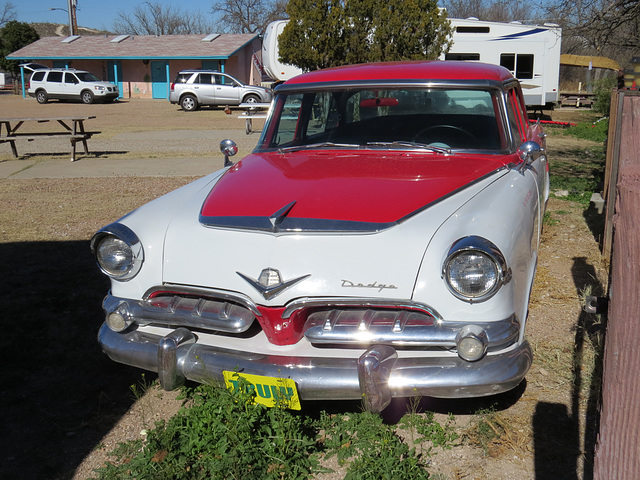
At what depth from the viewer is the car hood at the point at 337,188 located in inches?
115

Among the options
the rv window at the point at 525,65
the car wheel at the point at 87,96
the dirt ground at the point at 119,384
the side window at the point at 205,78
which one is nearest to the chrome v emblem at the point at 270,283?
the dirt ground at the point at 119,384

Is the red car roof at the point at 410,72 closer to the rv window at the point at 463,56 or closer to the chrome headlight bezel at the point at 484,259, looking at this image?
the chrome headlight bezel at the point at 484,259

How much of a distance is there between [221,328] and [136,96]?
1549 inches

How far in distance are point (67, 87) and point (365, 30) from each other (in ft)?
69.1

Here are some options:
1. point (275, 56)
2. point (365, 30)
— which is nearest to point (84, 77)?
point (275, 56)

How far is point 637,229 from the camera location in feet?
3.33

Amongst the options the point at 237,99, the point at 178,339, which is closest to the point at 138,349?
the point at 178,339

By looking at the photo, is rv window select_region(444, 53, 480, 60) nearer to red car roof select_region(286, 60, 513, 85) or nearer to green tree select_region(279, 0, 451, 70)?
green tree select_region(279, 0, 451, 70)

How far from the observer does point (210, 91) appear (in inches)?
1078

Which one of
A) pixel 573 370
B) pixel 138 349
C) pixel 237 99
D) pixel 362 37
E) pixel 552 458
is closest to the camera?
pixel 552 458

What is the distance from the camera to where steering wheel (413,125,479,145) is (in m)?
3.96

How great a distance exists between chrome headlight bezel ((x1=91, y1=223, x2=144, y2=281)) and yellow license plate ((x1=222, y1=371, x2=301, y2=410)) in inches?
29.0

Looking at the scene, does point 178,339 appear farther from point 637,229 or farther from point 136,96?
point 136,96

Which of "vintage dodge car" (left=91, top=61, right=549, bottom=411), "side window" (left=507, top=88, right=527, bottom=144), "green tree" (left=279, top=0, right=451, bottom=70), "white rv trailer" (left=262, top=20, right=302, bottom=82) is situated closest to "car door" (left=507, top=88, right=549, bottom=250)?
"side window" (left=507, top=88, right=527, bottom=144)
